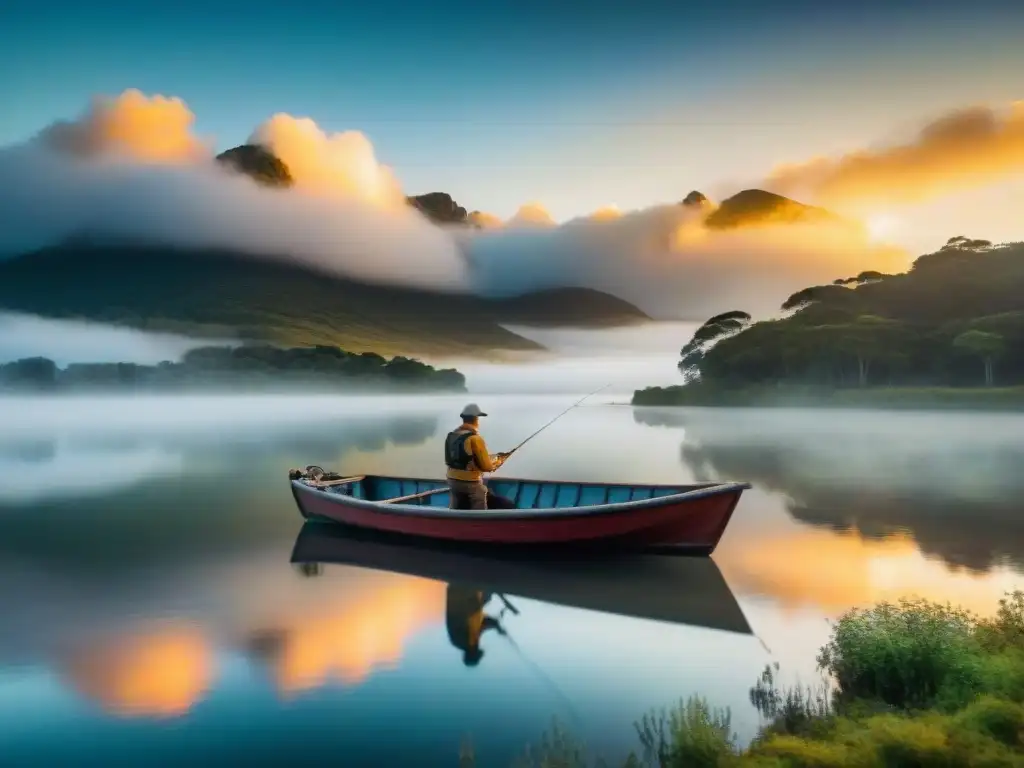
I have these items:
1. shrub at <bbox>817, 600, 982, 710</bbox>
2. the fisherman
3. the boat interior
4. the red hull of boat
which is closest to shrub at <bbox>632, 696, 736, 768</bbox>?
shrub at <bbox>817, 600, 982, 710</bbox>

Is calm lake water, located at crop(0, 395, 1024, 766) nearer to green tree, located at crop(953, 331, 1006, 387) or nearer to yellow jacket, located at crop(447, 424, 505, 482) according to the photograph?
yellow jacket, located at crop(447, 424, 505, 482)

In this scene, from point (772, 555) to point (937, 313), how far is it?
117 meters

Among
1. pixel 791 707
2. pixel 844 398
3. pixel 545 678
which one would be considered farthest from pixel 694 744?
pixel 844 398

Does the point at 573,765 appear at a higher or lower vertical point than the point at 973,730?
lower

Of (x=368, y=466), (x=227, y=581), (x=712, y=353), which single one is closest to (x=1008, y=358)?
(x=712, y=353)

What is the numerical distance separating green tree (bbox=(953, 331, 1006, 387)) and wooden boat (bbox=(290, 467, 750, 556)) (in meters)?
93.7

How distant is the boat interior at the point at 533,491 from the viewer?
16.9 meters

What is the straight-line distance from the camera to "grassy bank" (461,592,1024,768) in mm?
6129

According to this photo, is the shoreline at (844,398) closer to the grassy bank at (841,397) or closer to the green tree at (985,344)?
the grassy bank at (841,397)

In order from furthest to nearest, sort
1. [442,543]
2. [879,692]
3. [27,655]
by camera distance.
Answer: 1. [442,543]
2. [27,655]
3. [879,692]

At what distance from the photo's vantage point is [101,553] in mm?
18781

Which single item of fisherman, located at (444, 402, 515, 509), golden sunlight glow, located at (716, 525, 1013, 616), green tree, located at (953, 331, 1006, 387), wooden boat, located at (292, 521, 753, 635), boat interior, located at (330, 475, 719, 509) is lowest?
golden sunlight glow, located at (716, 525, 1013, 616)

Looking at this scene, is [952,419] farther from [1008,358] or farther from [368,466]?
[368,466]

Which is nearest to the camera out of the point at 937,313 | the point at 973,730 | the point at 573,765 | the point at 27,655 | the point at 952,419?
the point at 973,730
